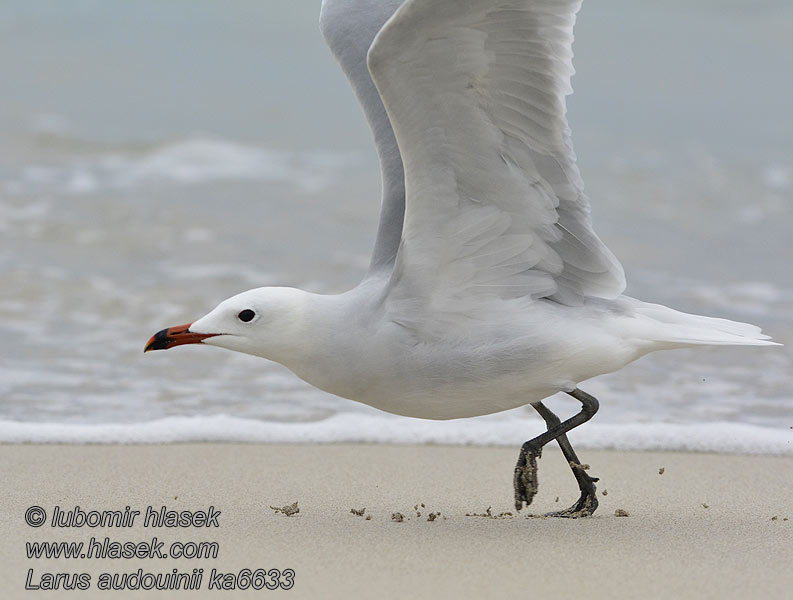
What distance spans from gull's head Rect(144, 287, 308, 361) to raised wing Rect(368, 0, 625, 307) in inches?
14.5

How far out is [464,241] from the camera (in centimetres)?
371

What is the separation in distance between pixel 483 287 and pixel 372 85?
119 centimetres

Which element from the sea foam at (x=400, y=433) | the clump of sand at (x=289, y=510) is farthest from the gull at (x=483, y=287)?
the sea foam at (x=400, y=433)

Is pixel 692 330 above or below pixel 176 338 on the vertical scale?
above

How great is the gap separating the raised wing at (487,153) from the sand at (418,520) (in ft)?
2.66

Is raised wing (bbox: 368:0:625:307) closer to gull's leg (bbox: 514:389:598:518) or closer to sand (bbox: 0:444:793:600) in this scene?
gull's leg (bbox: 514:389:598:518)

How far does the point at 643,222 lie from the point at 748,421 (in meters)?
4.60

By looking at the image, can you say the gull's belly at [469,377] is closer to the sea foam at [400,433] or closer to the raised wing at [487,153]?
the raised wing at [487,153]

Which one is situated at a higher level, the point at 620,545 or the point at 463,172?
the point at 463,172

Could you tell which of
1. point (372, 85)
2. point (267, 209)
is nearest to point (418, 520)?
point (372, 85)

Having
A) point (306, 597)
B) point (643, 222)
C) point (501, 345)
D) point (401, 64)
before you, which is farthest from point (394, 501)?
point (643, 222)

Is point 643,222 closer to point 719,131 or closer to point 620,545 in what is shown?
point 719,131

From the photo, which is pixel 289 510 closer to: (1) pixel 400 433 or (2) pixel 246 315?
(2) pixel 246 315

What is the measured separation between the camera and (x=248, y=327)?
371cm
